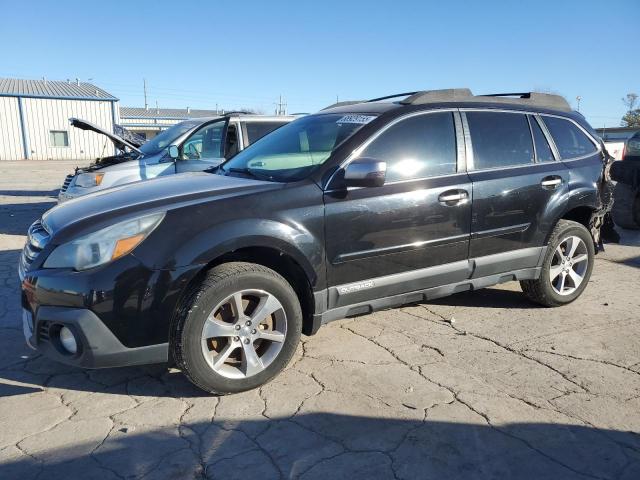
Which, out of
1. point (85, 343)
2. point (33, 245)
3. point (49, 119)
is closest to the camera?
point (85, 343)

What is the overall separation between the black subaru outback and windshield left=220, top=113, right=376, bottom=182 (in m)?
0.02

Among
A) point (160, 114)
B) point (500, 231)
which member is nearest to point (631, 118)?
point (160, 114)

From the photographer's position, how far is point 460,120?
4145 millimetres

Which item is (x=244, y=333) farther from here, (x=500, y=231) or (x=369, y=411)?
(x=500, y=231)

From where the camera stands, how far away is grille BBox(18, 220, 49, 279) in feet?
10.3

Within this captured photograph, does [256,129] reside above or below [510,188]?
above

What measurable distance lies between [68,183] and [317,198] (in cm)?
641

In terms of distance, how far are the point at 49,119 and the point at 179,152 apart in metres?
32.8

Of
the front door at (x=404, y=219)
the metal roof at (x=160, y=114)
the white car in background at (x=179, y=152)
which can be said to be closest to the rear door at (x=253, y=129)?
the white car in background at (x=179, y=152)

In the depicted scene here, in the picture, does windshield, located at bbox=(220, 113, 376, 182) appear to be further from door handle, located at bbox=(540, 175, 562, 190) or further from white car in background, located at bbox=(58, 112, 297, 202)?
white car in background, located at bbox=(58, 112, 297, 202)

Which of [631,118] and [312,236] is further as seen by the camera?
[631,118]

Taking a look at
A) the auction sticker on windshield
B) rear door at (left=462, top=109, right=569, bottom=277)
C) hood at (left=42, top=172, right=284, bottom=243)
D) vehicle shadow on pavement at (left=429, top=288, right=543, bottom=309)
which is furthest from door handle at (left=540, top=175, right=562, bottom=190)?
hood at (left=42, top=172, right=284, bottom=243)

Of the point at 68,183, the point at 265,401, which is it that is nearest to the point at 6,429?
the point at 265,401

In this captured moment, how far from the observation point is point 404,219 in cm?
371
